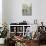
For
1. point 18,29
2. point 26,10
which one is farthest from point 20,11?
point 18,29

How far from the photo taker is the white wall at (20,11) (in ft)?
19.2

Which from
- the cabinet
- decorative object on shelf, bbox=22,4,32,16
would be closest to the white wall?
decorative object on shelf, bbox=22,4,32,16

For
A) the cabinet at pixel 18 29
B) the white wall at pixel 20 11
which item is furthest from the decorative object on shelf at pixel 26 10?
the cabinet at pixel 18 29

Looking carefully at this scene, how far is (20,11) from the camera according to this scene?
232 inches

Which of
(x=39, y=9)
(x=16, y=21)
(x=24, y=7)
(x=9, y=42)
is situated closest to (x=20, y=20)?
(x=16, y=21)

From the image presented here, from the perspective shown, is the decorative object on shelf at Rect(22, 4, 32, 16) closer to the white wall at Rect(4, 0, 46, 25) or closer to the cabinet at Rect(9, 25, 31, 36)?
the white wall at Rect(4, 0, 46, 25)

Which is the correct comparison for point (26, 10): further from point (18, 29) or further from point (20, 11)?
point (18, 29)

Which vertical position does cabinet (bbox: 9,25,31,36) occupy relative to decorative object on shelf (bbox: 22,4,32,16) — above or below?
below

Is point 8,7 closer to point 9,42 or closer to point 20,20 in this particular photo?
point 20,20

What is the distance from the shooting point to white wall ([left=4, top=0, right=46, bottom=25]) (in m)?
5.84

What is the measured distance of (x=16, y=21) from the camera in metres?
5.88

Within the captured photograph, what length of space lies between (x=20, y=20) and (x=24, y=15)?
0.28 meters

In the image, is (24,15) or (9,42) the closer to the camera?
(9,42)

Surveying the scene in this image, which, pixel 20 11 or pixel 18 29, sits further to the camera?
→ pixel 20 11
